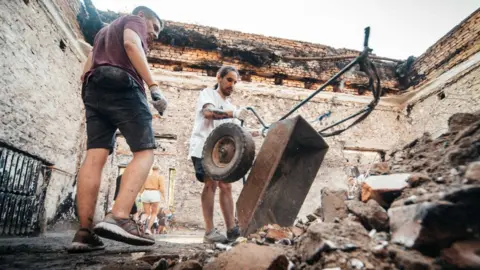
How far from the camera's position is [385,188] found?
5.18 feet

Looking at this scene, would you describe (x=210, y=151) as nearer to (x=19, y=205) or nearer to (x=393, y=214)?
(x=393, y=214)

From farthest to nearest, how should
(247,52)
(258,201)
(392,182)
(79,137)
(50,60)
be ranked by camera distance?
(247,52)
(79,137)
(50,60)
(258,201)
(392,182)

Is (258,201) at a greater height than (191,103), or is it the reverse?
(191,103)

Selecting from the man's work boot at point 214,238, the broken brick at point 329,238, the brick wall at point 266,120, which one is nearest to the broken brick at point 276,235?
the broken brick at point 329,238

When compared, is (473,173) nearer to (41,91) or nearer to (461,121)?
(461,121)

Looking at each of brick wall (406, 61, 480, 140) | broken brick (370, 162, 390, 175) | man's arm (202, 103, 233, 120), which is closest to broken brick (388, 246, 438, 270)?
broken brick (370, 162, 390, 175)

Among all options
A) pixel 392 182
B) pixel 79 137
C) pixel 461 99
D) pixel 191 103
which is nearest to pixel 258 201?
pixel 392 182

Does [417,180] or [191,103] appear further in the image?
[191,103]

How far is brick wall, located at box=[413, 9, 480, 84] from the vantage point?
5.27 meters

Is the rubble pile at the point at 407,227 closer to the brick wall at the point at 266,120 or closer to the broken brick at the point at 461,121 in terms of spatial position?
the broken brick at the point at 461,121

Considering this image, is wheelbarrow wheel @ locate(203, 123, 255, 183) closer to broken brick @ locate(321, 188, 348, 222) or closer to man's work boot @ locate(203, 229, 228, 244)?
man's work boot @ locate(203, 229, 228, 244)

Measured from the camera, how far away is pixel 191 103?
18.8 feet

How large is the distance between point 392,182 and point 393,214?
12.5 inches

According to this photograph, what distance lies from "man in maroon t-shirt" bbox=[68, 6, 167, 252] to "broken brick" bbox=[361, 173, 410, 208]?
1463mm
